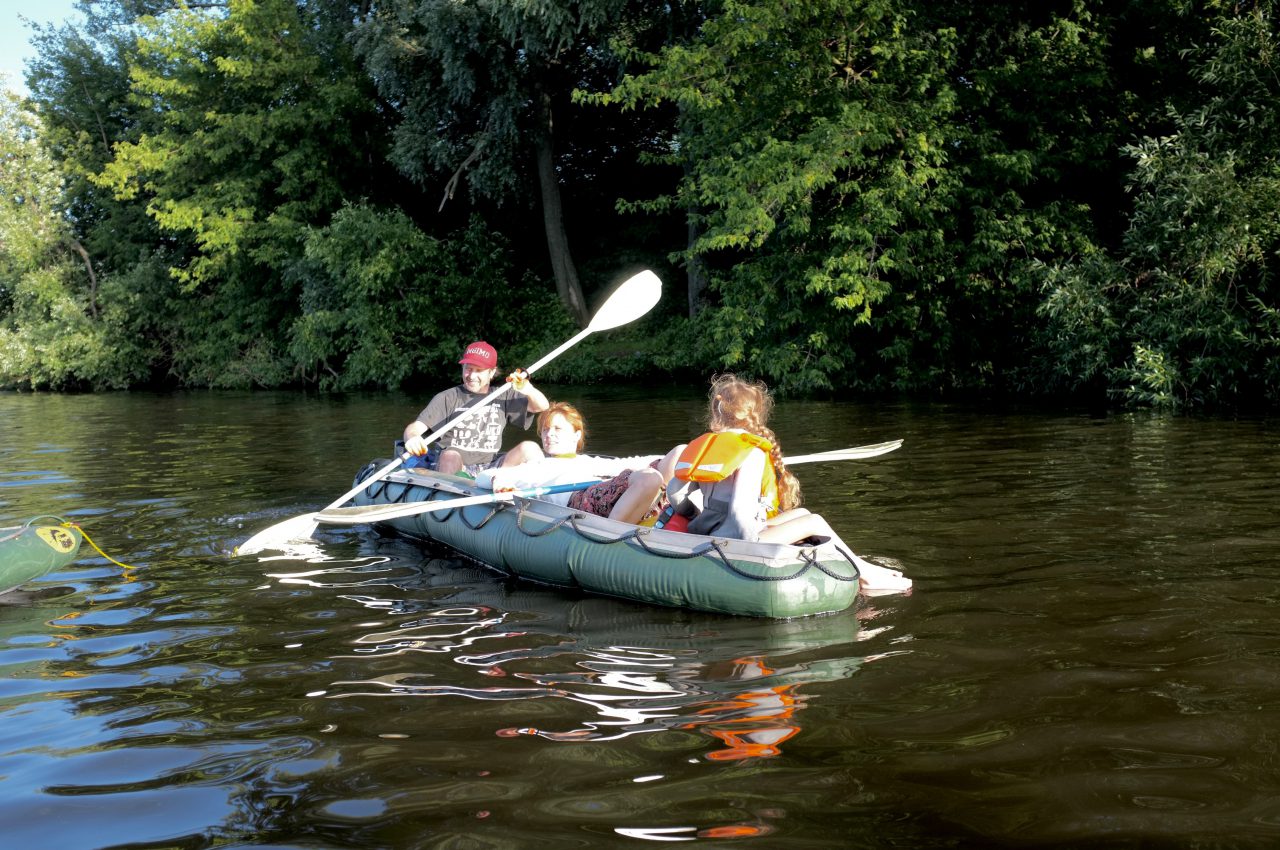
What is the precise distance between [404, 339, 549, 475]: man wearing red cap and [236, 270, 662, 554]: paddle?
0.09 m

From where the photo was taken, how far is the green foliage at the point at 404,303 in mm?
22281

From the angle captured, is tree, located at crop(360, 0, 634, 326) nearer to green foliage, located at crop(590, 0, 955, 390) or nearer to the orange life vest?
green foliage, located at crop(590, 0, 955, 390)

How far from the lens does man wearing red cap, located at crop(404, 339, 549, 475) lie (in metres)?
7.42

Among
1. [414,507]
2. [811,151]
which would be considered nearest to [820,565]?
[414,507]

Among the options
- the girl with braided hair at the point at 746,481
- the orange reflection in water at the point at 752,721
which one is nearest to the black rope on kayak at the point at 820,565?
the girl with braided hair at the point at 746,481

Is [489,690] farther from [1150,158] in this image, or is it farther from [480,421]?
[1150,158]

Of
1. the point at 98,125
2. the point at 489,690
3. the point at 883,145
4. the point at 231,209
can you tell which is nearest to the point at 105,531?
the point at 489,690

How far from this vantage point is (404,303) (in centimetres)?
2270

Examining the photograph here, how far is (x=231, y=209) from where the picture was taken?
25.0 meters

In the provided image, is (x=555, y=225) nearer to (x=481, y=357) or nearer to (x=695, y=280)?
(x=695, y=280)

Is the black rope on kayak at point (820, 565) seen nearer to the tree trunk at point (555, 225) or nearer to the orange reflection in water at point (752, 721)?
the orange reflection in water at point (752, 721)

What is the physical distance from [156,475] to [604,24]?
11.6m

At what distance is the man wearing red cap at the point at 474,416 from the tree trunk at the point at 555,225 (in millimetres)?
13401

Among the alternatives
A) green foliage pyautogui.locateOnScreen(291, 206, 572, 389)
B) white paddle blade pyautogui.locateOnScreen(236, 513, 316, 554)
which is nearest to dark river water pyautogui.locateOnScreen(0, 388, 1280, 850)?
white paddle blade pyautogui.locateOnScreen(236, 513, 316, 554)
